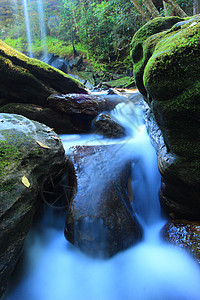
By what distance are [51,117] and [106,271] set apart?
4166 millimetres

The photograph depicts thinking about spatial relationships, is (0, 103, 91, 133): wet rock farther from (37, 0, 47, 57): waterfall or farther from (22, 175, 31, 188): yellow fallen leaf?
(37, 0, 47, 57): waterfall

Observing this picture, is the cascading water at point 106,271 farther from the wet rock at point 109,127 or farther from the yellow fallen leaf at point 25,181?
the wet rock at point 109,127

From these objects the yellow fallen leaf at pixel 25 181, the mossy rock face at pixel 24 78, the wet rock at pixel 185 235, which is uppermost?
the mossy rock face at pixel 24 78

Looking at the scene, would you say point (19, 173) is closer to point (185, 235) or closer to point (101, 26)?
point (185, 235)

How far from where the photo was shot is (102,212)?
90.7 inches

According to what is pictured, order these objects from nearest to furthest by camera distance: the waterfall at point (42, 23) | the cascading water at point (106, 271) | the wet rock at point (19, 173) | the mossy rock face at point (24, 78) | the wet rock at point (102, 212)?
the wet rock at point (19, 173), the cascading water at point (106, 271), the wet rock at point (102, 212), the mossy rock face at point (24, 78), the waterfall at point (42, 23)

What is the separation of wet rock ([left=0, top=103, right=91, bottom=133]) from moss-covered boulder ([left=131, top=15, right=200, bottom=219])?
3.25 metres

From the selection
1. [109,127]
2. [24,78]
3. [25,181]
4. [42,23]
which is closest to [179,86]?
[25,181]

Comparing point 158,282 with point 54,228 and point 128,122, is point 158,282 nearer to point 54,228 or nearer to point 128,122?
point 54,228

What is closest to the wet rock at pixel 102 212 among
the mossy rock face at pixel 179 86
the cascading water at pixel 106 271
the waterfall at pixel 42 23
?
the cascading water at pixel 106 271

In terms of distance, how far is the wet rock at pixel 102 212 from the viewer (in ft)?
7.11

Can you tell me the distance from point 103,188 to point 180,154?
1.24 metres

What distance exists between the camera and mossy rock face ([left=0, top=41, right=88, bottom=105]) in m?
4.60

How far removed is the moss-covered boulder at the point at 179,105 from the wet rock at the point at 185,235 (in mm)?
203
